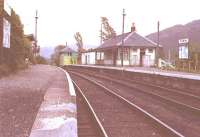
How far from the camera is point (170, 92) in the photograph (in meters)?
21.4

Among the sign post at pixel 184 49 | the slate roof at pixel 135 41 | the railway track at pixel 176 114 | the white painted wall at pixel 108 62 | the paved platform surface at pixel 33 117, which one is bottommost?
the railway track at pixel 176 114

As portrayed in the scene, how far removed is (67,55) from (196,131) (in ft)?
343

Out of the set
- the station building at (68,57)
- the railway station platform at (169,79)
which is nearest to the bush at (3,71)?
the railway station platform at (169,79)

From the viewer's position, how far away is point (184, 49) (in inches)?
1510

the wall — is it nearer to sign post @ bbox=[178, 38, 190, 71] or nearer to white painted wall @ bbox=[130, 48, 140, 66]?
white painted wall @ bbox=[130, 48, 140, 66]

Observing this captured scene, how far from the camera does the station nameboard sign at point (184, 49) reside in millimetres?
37906

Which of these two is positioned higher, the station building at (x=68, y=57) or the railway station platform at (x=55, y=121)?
the station building at (x=68, y=57)

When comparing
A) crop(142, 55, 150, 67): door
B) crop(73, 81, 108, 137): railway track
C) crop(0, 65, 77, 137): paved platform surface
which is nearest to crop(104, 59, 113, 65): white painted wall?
crop(142, 55, 150, 67): door

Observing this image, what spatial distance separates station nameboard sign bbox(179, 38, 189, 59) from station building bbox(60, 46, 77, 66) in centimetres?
6788

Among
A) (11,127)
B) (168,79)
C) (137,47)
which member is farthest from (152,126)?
(137,47)

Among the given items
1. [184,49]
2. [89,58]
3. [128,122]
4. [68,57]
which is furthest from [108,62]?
[128,122]

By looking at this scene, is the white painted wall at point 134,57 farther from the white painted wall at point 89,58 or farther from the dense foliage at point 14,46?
the dense foliage at point 14,46

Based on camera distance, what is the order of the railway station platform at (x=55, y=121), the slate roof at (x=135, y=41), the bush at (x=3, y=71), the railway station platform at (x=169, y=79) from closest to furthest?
the railway station platform at (x=55, y=121) → the railway station platform at (x=169, y=79) → the bush at (x=3, y=71) → the slate roof at (x=135, y=41)

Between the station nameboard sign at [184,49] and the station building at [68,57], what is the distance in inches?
2673
